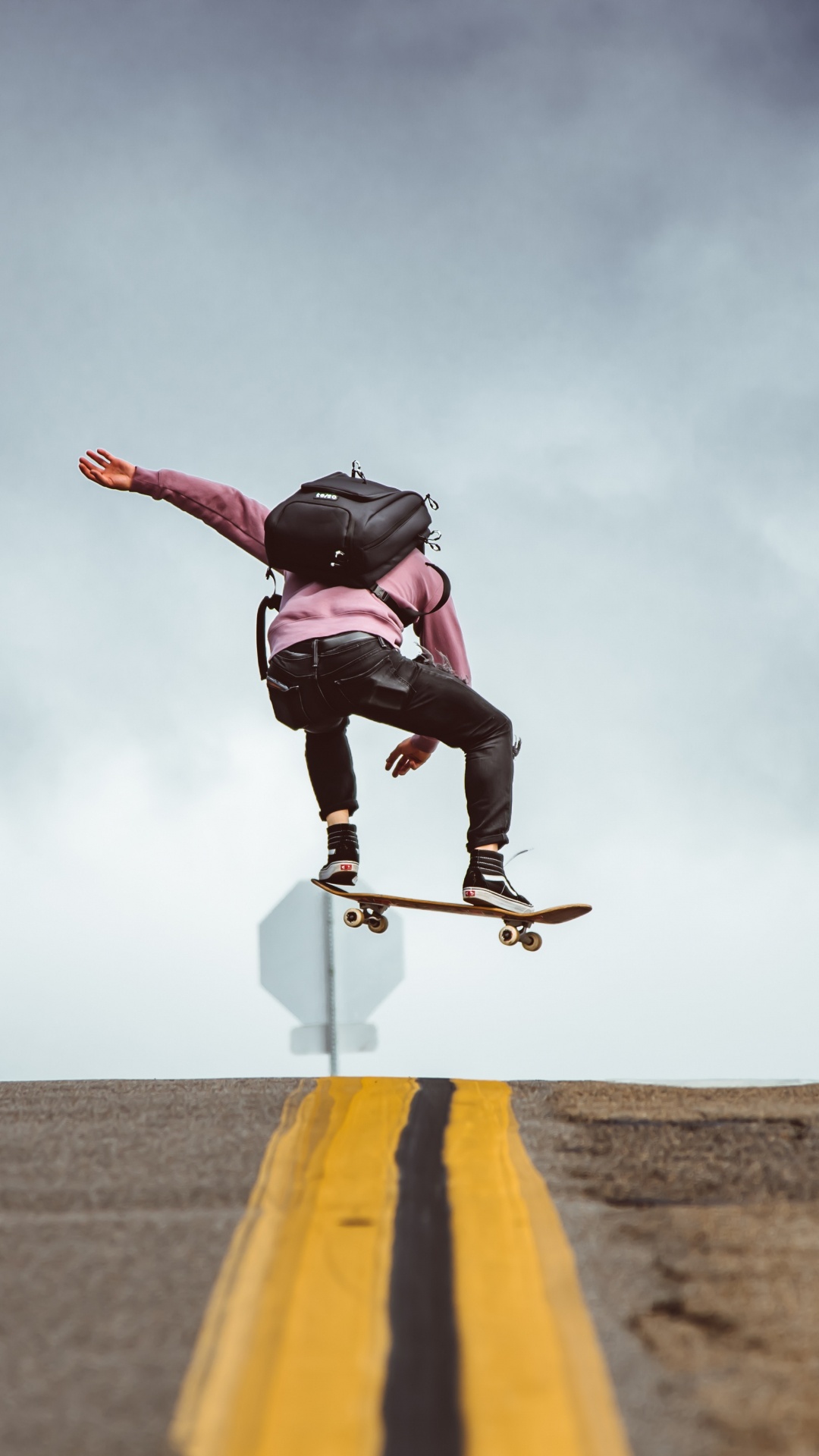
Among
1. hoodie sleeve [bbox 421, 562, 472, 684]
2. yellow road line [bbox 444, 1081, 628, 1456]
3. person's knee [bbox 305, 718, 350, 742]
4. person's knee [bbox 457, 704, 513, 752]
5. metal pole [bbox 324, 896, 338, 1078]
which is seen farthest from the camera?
metal pole [bbox 324, 896, 338, 1078]

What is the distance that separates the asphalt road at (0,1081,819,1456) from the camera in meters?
1.86

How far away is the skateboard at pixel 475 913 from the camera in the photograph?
5.97 meters

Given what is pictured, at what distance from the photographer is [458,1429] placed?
1.82 m

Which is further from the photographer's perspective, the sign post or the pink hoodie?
the sign post

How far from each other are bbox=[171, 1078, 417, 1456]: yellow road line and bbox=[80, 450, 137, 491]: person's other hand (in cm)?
398

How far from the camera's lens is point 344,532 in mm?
5648

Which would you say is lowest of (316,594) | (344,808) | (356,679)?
(344,808)

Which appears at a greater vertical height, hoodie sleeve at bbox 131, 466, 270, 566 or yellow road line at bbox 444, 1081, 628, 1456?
hoodie sleeve at bbox 131, 466, 270, 566

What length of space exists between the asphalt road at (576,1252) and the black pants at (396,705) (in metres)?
2.21

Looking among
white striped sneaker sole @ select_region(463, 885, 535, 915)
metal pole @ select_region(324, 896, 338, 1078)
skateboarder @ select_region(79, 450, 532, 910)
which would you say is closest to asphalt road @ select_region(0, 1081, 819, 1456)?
white striped sneaker sole @ select_region(463, 885, 535, 915)

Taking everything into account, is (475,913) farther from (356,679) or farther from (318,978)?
(318,978)

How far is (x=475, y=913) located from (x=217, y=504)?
8.35 ft

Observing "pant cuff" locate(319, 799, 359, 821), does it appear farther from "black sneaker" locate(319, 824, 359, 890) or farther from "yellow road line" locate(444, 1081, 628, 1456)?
"yellow road line" locate(444, 1081, 628, 1456)

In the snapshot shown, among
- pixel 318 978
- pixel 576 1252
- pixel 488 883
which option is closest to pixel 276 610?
pixel 488 883
